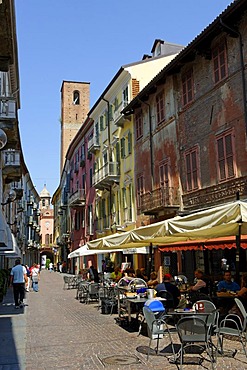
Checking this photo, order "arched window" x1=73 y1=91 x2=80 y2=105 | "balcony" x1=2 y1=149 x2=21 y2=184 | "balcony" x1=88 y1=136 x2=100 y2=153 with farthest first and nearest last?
"arched window" x1=73 y1=91 x2=80 y2=105
"balcony" x1=88 y1=136 x2=100 y2=153
"balcony" x1=2 y1=149 x2=21 y2=184

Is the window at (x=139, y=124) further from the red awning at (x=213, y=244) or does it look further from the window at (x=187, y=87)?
the red awning at (x=213, y=244)

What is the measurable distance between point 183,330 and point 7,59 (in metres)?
8.45

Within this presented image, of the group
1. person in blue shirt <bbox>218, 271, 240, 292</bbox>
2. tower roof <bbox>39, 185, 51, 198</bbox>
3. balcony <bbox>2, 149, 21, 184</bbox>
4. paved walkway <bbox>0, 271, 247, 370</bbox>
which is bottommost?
paved walkway <bbox>0, 271, 247, 370</bbox>

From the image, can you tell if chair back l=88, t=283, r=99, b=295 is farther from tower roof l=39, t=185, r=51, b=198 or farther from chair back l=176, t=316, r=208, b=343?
tower roof l=39, t=185, r=51, b=198

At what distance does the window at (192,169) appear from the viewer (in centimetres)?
1886

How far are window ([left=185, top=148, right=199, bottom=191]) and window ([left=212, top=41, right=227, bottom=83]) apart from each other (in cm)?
332

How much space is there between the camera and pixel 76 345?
9.20 m

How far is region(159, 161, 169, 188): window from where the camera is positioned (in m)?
21.8

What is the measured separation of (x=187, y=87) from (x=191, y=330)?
14.7 metres

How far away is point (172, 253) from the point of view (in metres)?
22.5

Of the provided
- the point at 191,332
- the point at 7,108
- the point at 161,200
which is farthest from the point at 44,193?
the point at 191,332

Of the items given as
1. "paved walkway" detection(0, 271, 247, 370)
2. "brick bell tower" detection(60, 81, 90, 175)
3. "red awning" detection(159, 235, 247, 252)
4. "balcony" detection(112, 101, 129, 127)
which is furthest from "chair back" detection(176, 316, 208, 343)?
"brick bell tower" detection(60, 81, 90, 175)

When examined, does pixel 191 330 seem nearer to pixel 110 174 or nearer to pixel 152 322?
pixel 152 322

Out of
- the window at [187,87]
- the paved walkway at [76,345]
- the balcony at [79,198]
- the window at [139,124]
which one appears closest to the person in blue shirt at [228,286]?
the paved walkway at [76,345]
